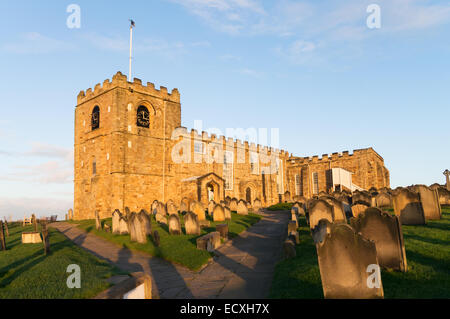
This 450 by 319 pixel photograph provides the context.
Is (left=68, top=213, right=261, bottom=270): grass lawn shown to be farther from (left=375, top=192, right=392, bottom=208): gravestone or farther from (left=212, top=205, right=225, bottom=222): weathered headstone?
(left=375, top=192, right=392, bottom=208): gravestone

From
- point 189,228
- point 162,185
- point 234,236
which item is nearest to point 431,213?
point 234,236

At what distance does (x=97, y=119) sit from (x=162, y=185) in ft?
28.2

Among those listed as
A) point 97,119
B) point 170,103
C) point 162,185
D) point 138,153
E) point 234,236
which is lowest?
point 234,236

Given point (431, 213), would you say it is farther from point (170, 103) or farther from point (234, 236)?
point (170, 103)

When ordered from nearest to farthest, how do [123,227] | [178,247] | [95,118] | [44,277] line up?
1. [44,277]
2. [178,247]
3. [123,227]
4. [95,118]

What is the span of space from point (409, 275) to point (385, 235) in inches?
39.6

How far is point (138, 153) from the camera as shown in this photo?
26812 millimetres

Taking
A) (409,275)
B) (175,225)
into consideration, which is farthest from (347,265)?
(175,225)

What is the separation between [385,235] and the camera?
22.6ft

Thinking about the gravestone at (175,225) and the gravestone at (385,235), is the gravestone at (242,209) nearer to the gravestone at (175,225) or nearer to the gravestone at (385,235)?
the gravestone at (175,225)

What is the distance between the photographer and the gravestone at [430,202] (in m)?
11.9

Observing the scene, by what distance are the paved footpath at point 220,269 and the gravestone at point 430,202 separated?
19.8ft

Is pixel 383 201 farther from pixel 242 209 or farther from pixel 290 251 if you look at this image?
pixel 290 251
